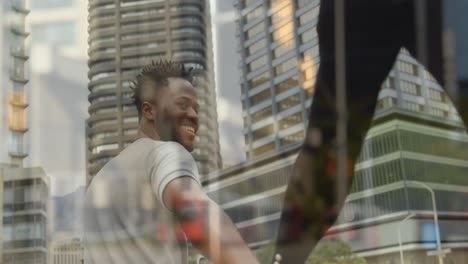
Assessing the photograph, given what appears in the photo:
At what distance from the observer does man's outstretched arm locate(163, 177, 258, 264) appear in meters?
0.86

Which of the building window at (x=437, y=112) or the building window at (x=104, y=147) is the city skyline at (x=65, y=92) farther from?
the building window at (x=437, y=112)

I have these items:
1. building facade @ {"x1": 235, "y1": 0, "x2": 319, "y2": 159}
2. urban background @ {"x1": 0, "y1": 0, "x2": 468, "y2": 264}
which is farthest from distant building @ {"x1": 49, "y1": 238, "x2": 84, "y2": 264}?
building facade @ {"x1": 235, "y1": 0, "x2": 319, "y2": 159}

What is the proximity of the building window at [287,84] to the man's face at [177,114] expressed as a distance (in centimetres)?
17

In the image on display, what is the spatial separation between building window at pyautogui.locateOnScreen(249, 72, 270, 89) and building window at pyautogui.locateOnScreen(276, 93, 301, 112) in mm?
49

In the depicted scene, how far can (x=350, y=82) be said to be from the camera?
1086 mm

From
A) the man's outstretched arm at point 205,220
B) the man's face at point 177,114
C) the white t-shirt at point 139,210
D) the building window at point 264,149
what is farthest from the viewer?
the building window at point 264,149

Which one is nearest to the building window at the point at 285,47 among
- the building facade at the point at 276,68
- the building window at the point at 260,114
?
the building facade at the point at 276,68

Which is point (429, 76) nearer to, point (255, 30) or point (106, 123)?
point (255, 30)

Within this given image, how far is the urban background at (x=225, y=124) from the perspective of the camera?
114 cm

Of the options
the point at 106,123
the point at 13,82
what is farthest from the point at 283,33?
the point at 13,82

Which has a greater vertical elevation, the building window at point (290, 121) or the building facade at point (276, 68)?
the building facade at point (276, 68)

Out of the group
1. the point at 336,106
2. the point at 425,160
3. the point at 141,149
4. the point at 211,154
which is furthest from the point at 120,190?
the point at 425,160

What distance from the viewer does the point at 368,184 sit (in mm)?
1148

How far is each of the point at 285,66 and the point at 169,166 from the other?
34 centimetres
